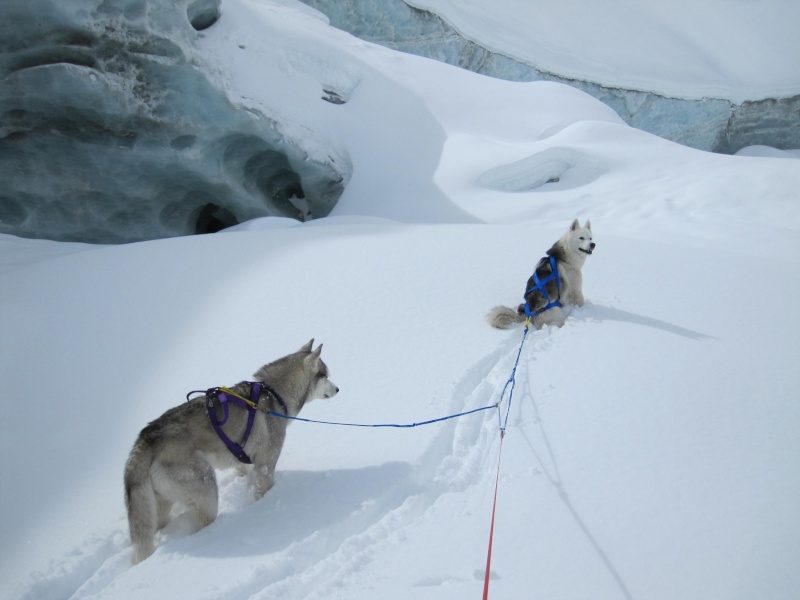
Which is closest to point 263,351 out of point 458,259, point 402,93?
point 458,259

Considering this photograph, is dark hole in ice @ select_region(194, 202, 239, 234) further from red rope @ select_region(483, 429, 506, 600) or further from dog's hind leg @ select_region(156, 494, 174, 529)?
red rope @ select_region(483, 429, 506, 600)

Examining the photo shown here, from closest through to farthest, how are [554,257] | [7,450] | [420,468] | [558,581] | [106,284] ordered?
[558,581], [420,468], [7,450], [554,257], [106,284]

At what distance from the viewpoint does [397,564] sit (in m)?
2.30

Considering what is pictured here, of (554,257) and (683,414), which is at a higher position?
(554,257)

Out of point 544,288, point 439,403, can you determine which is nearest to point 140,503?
point 439,403

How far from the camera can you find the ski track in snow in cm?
231

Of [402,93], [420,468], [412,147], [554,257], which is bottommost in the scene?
[420,468]

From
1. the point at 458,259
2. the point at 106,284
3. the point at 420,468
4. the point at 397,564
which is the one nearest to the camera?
the point at 397,564

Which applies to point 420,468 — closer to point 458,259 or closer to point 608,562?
point 608,562

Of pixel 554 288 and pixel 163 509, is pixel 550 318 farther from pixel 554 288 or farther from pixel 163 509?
pixel 163 509

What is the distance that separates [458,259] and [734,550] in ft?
14.4

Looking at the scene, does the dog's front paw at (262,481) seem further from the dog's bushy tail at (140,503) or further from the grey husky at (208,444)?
the dog's bushy tail at (140,503)

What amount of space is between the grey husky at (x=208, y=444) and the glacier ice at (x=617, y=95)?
1871 cm

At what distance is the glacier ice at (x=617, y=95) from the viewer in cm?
1866
